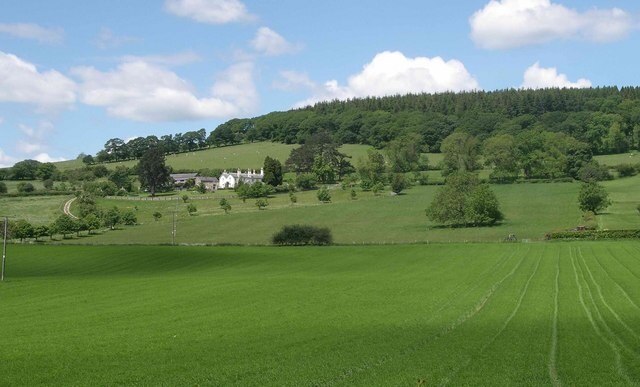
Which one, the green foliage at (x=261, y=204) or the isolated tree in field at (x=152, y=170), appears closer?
the green foliage at (x=261, y=204)

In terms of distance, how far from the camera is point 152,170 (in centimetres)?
18362

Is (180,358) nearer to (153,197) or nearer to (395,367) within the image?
(395,367)

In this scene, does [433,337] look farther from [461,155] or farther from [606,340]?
[461,155]

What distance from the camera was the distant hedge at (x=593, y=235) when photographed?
8962cm

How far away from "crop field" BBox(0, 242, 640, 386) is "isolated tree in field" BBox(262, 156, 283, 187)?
114037 mm

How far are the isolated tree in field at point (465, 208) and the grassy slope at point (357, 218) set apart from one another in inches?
121

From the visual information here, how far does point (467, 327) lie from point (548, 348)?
5163 millimetres

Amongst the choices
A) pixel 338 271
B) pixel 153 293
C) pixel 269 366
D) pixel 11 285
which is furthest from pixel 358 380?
pixel 338 271

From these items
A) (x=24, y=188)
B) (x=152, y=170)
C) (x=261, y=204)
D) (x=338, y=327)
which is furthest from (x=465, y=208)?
(x=24, y=188)

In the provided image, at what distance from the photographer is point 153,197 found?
17462 centimetres

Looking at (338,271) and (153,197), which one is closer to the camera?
(338,271)

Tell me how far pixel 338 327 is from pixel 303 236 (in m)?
70.2

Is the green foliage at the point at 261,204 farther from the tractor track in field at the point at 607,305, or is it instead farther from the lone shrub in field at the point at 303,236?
the tractor track in field at the point at 607,305

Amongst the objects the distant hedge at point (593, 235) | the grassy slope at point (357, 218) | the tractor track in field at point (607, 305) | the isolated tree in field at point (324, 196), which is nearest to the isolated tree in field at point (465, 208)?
the grassy slope at point (357, 218)
